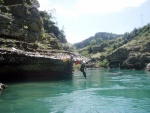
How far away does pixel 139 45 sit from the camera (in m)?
88.6

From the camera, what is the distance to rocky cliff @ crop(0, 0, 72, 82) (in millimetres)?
34594

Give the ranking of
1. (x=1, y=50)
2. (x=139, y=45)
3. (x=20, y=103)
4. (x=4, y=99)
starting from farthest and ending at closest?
(x=139, y=45), (x=1, y=50), (x=4, y=99), (x=20, y=103)

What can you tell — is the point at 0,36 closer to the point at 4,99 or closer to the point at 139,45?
the point at 4,99

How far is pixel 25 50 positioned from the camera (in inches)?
1427

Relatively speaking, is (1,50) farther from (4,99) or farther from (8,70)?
(4,99)

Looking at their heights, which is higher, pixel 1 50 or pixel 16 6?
pixel 16 6

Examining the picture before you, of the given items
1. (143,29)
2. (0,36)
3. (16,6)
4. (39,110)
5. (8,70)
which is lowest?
(39,110)

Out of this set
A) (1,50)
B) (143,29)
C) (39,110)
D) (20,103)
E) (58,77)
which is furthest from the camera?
(143,29)

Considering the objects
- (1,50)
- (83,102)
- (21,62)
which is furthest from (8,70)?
(83,102)

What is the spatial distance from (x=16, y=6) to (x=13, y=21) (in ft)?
15.7

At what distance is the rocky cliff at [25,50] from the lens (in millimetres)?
34594

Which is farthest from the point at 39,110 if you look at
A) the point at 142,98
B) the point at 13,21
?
the point at 13,21

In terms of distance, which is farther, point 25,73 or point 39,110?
point 25,73

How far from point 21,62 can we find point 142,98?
19.6 meters
